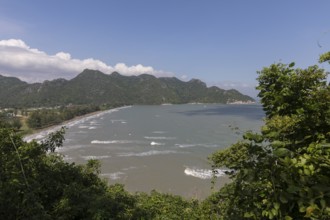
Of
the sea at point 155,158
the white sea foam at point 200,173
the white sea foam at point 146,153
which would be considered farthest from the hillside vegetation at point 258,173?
the white sea foam at point 146,153

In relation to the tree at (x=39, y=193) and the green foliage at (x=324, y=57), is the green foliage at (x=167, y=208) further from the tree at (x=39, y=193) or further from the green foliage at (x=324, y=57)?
the green foliage at (x=324, y=57)

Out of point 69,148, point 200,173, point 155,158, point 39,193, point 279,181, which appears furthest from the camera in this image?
point 69,148

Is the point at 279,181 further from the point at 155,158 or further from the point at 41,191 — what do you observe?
the point at 155,158

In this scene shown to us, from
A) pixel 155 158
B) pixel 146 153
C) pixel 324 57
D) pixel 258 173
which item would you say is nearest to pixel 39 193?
pixel 258 173

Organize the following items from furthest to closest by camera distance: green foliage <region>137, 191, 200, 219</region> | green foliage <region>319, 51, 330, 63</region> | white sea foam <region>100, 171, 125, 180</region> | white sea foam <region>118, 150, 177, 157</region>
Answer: white sea foam <region>118, 150, 177, 157</region> → white sea foam <region>100, 171, 125, 180</region> → green foliage <region>137, 191, 200, 219</region> → green foliage <region>319, 51, 330, 63</region>

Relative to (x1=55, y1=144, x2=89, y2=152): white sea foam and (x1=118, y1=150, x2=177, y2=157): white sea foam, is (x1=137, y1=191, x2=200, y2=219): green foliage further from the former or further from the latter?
(x1=55, y1=144, x2=89, y2=152): white sea foam

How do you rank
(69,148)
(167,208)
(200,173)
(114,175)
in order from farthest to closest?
(69,148) < (200,173) < (114,175) < (167,208)

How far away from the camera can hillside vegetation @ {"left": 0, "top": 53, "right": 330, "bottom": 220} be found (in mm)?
1304

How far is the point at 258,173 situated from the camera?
1447 mm

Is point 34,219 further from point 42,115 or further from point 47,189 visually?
point 42,115

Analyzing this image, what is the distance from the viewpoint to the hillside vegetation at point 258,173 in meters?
1.30

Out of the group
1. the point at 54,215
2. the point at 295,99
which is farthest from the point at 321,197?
the point at 54,215

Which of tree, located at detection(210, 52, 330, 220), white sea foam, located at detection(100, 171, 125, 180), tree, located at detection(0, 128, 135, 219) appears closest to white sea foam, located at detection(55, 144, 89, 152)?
white sea foam, located at detection(100, 171, 125, 180)

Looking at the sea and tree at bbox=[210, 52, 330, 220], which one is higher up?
tree at bbox=[210, 52, 330, 220]
